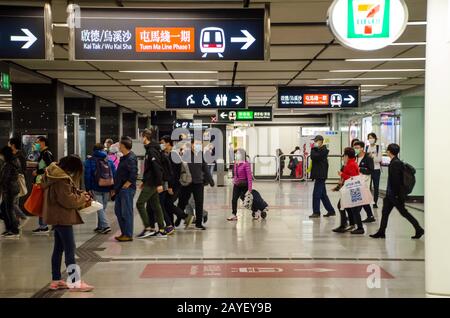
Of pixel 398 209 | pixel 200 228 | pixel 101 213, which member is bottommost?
pixel 200 228

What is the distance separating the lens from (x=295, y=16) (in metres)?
7.21

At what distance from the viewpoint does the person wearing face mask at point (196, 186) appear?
987 cm

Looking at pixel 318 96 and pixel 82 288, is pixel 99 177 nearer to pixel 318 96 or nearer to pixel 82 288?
pixel 82 288

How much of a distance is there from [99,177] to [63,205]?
13.9 feet

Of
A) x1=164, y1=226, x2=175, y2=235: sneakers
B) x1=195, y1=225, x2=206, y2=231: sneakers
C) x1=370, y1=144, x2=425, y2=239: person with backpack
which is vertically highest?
x1=370, y1=144, x2=425, y2=239: person with backpack

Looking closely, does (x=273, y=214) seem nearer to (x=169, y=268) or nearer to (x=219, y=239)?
(x=219, y=239)

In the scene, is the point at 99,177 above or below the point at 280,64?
below

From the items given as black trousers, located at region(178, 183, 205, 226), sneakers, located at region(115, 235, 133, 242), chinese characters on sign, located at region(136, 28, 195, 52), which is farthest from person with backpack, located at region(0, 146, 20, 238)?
chinese characters on sign, located at region(136, 28, 195, 52)

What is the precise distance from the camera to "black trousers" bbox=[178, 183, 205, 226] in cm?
994

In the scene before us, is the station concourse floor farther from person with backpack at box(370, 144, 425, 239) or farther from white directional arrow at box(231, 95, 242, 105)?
white directional arrow at box(231, 95, 242, 105)

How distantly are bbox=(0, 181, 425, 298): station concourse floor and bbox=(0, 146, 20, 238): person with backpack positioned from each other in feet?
1.09

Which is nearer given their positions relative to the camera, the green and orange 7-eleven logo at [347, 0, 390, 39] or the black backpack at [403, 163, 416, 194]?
the green and orange 7-eleven logo at [347, 0, 390, 39]

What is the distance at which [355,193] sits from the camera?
9.51 m

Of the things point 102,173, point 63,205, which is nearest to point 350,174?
point 102,173
